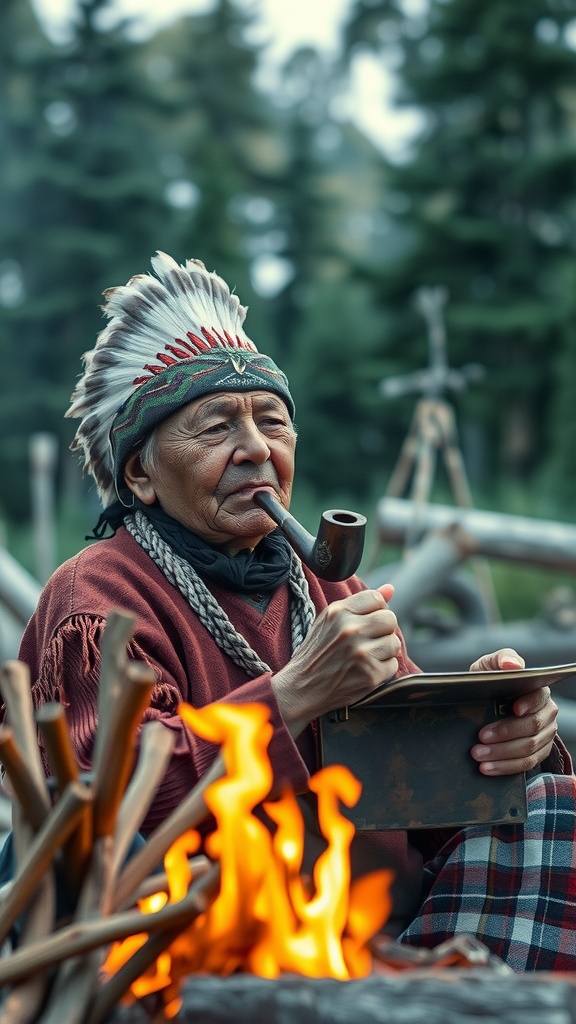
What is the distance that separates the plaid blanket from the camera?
7.36 ft

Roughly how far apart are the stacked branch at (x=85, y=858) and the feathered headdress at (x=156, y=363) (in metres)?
0.93

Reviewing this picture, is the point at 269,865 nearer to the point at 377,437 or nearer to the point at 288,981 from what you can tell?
the point at 288,981

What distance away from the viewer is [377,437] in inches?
728

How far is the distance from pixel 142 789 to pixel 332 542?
669 mm

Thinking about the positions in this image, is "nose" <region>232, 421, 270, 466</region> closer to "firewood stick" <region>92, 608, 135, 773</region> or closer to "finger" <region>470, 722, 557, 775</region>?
"finger" <region>470, 722, 557, 775</region>

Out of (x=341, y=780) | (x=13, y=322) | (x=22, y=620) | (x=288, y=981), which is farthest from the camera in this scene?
(x=13, y=322)

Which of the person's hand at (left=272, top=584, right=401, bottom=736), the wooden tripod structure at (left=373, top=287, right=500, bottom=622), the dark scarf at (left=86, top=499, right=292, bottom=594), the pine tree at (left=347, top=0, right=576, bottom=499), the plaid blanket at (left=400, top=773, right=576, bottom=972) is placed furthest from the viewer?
the pine tree at (left=347, top=0, right=576, bottom=499)

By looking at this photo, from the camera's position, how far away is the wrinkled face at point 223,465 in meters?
2.54

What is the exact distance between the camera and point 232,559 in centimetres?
256

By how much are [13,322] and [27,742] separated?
18.7 m

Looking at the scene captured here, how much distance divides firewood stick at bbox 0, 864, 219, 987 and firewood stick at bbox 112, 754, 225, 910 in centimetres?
12

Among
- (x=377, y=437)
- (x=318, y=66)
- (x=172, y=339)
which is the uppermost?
(x=318, y=66)

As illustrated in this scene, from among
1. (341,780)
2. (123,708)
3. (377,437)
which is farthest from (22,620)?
(377,437)

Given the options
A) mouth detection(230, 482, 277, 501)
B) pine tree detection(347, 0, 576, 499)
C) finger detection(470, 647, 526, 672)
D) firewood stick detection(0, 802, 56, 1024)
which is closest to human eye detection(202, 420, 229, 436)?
mouth detection(230, 482, 277, 501)
